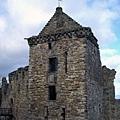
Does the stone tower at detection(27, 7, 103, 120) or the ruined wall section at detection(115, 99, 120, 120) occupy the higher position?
the stone tower at detection(27, 7, 103, 120)

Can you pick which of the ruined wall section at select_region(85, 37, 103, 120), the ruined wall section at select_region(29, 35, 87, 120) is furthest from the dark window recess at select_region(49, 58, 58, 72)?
the ruined wall section at select_region(85, 37, 103, 120)

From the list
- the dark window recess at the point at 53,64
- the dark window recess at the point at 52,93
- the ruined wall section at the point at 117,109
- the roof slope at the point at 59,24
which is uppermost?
the roof slope at the point at 59,24

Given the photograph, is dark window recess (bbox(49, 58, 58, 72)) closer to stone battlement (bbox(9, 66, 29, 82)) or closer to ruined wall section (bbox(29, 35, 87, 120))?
ruined wall section (bbox(29, 35, 87, 120))

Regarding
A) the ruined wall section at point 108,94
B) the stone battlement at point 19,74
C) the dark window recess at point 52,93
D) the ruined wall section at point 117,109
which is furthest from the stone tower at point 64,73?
the stone battlement at point 19,74

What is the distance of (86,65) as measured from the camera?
1770cm

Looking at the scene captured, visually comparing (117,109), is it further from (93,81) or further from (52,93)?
(52,93)

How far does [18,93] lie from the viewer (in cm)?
2847

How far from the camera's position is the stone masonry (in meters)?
17.4

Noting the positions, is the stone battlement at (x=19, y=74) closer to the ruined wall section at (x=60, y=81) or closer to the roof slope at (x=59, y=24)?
the ruined wall section at (x=60, y=81)

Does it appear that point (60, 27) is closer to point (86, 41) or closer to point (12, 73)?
point (86, 41)

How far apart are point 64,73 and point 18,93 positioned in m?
11.7

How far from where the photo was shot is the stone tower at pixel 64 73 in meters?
17.4

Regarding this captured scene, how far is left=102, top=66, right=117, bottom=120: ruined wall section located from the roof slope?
5.85 meters

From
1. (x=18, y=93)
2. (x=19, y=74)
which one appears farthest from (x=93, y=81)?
(x=18, y=93)
